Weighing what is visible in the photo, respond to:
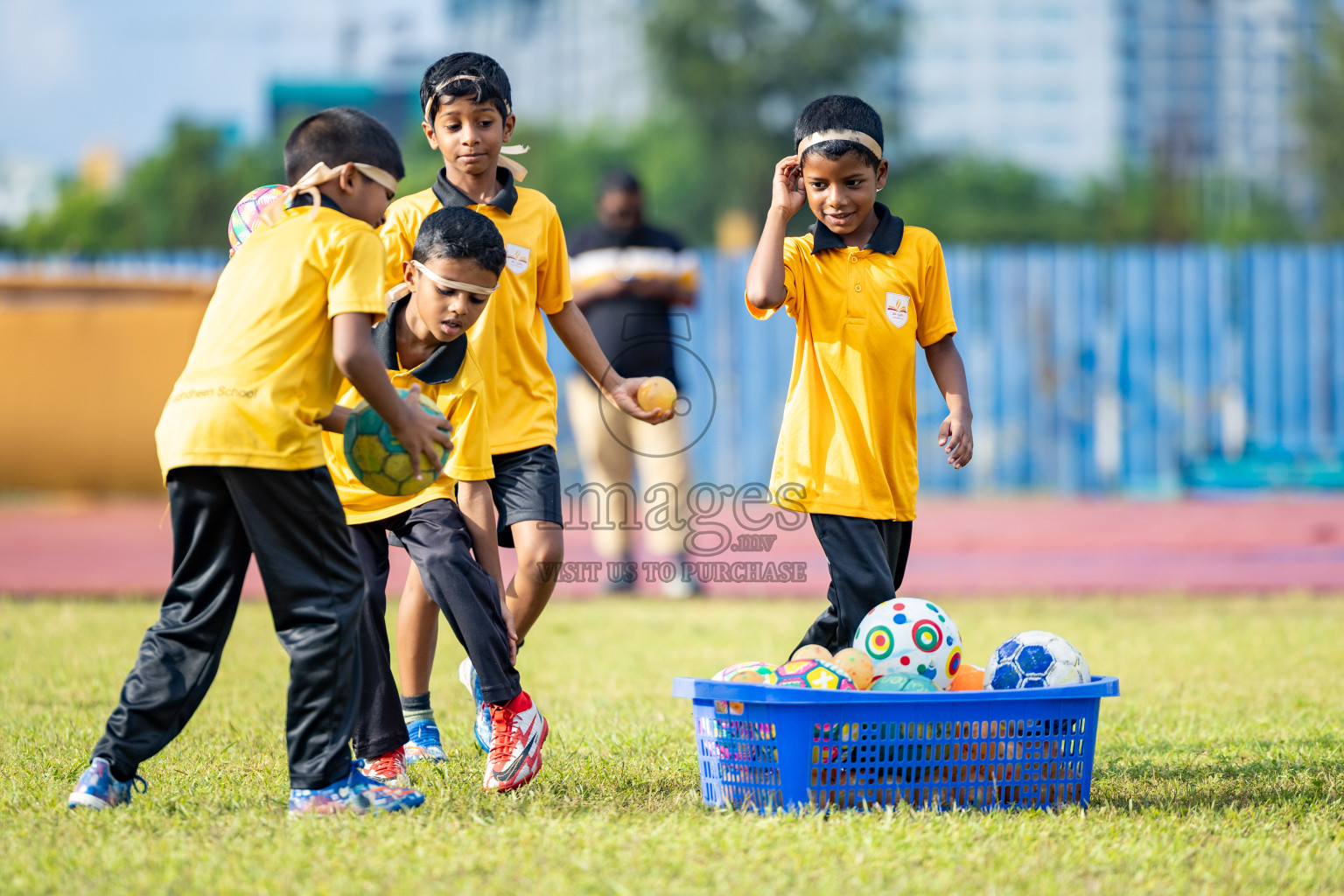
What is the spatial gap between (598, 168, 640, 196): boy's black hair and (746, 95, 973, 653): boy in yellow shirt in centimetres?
456

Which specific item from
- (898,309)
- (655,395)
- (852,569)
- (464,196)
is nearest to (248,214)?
(464,196)

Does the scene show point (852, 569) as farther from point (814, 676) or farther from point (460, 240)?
point (460, 240)

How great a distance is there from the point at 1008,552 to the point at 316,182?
28.6ft

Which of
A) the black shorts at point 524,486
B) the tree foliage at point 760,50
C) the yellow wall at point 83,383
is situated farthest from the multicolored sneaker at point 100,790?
the tree foliage at point 760,50

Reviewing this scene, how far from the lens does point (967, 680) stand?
411 centimetres

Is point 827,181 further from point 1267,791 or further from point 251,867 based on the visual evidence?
point 251,867

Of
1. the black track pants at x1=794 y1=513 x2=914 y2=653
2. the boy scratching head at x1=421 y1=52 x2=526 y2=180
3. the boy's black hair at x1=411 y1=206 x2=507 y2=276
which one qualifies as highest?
the boy scratching head at x1=421 y1=52 x2=526 y2=180

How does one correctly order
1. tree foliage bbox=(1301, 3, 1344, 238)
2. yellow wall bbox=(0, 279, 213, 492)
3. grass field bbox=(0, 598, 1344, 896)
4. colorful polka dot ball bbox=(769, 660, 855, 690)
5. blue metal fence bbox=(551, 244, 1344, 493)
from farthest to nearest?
tree foliage bbox=(1301, 3, 1344, 238)
blue metal fence bbox=(551, 244, 1344, 493)
yellow wall bbox=(0, 279, 213, 492)
colorful polka dot ball bbox=(769, 660, 855, 690)
grass field bbox=(0, 598, 1344, 896)

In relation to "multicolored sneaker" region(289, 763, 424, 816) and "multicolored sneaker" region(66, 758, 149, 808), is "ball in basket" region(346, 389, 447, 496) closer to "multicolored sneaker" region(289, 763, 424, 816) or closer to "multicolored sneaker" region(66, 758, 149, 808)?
"multicolored sneaker" region(289, 763, 424, 816)

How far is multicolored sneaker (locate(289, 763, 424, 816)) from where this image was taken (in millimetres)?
3520

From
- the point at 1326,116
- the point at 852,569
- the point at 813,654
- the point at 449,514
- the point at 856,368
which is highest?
the point at 1326,116

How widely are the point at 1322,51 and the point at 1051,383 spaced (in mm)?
36632

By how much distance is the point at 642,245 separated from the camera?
29.3 ft

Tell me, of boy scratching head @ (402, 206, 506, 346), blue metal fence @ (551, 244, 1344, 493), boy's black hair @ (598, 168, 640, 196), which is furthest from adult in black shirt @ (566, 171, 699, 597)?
blue metal fence @ (551, 244, 1344, 493)
